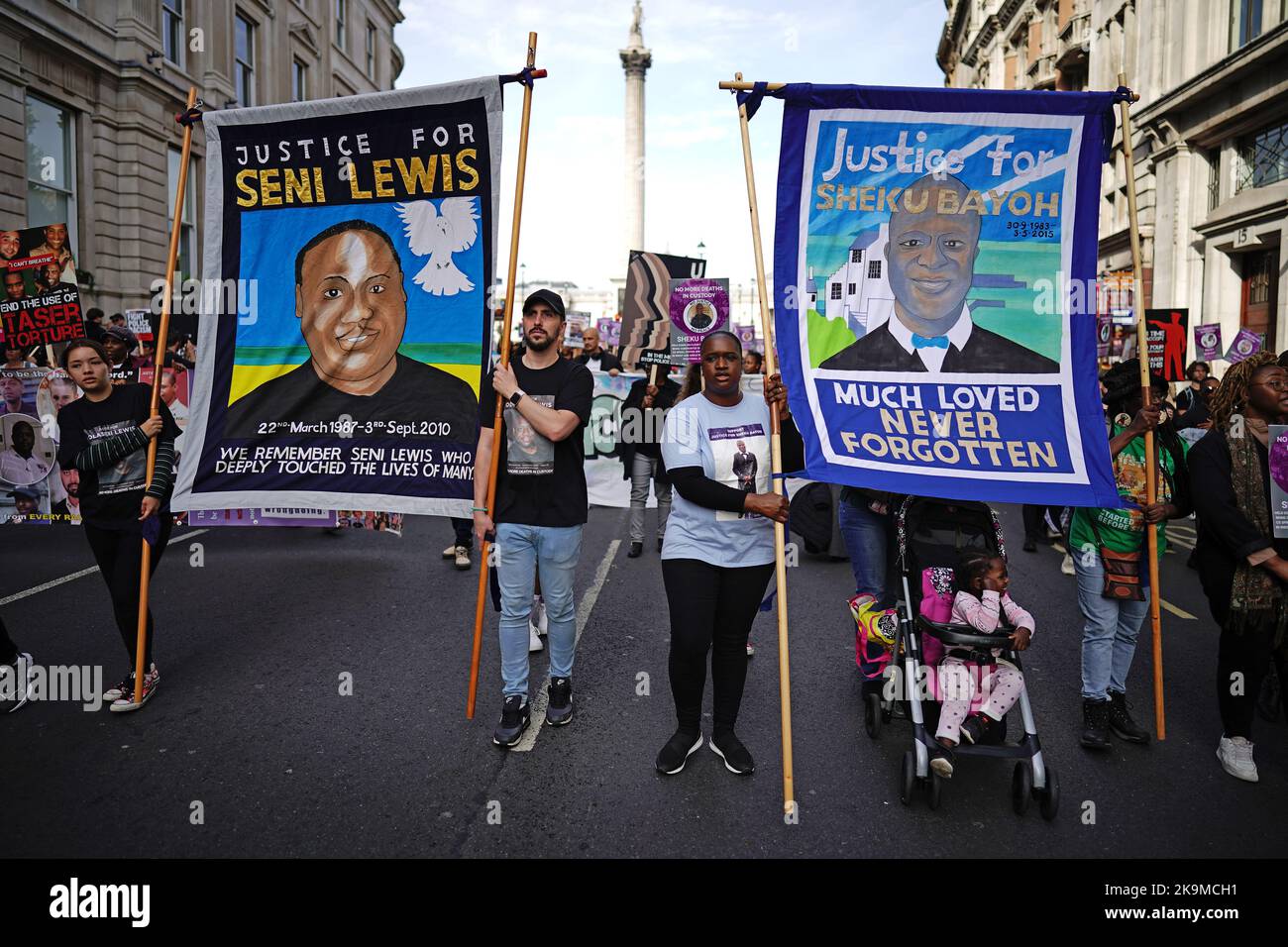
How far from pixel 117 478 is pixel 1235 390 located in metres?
5.72

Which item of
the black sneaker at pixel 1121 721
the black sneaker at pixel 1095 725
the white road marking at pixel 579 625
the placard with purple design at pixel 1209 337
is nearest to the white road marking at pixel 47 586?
the white road marking at pixel 579 625

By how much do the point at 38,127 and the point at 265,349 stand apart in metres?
17.2

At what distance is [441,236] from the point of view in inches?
180

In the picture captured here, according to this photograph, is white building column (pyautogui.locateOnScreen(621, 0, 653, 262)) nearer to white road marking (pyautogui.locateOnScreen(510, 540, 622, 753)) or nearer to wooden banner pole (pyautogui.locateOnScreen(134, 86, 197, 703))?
white road marking (pyautogui.locateOnScreen(510, 540, 622, 753))

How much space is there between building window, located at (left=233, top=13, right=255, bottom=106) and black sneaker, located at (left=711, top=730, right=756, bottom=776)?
974 inches

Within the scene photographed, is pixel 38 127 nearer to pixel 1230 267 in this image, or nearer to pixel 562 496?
pixel 562 496

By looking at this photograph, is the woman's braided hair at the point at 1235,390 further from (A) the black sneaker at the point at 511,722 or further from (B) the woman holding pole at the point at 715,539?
(A) the black sneaker at the point at 511,722

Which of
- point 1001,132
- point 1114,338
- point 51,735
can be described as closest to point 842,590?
point 1001,132

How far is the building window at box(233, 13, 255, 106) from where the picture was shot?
23.1m

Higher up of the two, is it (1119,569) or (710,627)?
(1119,569)

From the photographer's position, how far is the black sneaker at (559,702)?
4348mm

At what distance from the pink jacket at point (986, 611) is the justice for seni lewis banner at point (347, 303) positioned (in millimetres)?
2527

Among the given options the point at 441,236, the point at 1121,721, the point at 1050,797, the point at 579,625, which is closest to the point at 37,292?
the point at 441,236

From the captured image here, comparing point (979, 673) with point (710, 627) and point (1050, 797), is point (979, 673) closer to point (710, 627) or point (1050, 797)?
point (1050, 797)
